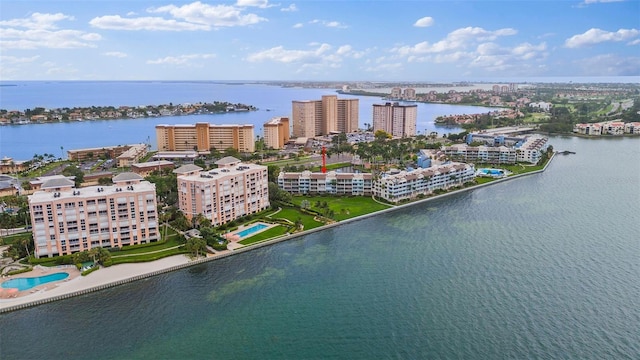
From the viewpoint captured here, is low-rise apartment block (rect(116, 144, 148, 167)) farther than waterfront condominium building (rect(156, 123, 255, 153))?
No

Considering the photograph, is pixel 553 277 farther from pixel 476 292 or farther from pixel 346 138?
pixel 346 138

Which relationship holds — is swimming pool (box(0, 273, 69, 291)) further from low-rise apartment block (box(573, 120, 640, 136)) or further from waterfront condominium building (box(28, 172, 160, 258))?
low-rise apartment block (box(573, 120, 640, 136))

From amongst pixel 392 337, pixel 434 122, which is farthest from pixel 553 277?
pixel 434 122

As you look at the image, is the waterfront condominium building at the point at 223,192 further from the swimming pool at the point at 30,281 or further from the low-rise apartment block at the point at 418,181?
the low-rise apartment block at the point at 418,181

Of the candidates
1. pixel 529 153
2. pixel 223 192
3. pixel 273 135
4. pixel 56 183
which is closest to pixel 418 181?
pixel 223 192

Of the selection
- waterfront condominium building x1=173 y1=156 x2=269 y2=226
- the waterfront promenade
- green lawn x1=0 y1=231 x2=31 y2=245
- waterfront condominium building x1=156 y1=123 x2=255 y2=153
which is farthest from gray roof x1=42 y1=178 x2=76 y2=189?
waterfront condominium building x1=156 y1=123 x2=255 y2=153

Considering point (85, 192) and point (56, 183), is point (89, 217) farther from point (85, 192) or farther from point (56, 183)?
point (56, 183)
